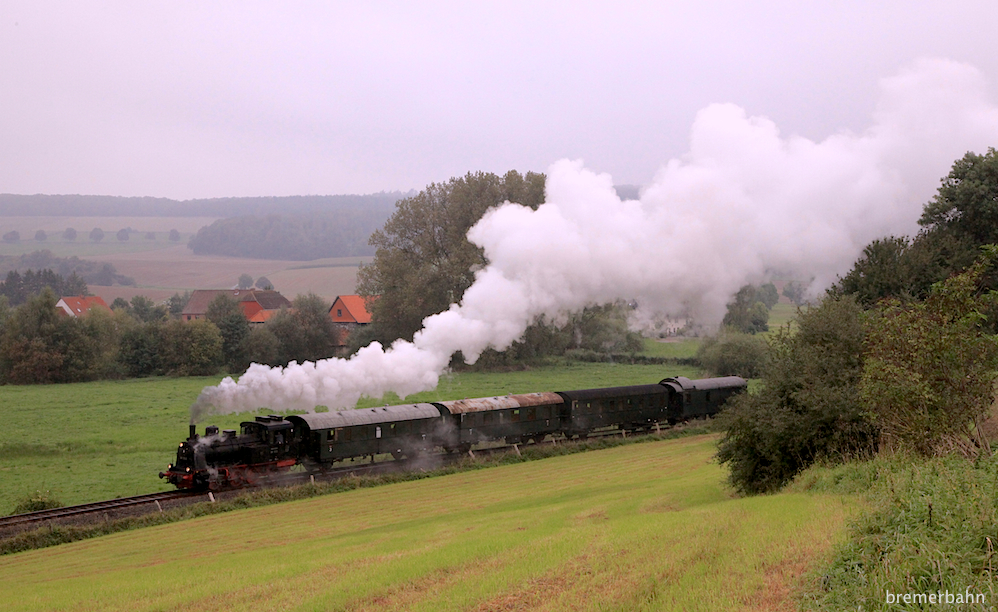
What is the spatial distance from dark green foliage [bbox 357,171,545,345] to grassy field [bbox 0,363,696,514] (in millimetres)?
9188

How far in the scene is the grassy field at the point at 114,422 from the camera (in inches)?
1211

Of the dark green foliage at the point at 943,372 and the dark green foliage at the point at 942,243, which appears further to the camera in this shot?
the dark green foliage at the point at 942,243

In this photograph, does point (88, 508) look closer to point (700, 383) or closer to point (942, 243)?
point (700, 383)

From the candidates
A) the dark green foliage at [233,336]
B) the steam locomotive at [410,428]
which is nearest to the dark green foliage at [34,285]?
the dark green foliage at [233,336]

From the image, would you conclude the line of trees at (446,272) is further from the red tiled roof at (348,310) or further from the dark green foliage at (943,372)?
the dark green foliage at (943,372)

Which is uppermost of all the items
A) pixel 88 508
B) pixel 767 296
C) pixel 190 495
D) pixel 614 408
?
pixel 767 296

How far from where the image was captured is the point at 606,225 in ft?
107

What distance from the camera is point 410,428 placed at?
33.8 metres

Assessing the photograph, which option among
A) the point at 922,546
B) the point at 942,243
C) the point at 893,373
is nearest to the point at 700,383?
the point at 942,243

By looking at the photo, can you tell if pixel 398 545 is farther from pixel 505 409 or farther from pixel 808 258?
pixel 808 258

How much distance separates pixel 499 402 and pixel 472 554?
22.5 m

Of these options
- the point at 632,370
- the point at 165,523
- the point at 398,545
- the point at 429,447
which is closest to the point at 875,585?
the point at 398,545

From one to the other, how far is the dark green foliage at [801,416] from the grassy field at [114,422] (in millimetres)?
21435

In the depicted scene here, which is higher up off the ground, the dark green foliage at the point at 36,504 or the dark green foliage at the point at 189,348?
the dark green foliage at the point at 189,348
